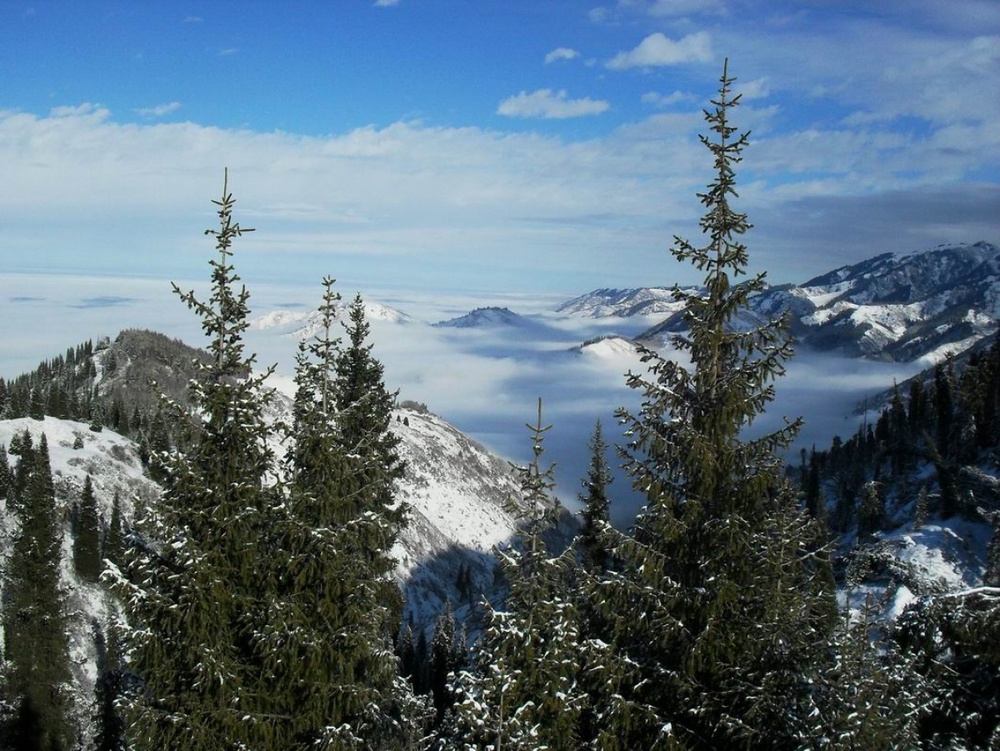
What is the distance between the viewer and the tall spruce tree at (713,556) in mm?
12438

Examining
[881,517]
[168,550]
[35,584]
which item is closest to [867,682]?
[168,550]

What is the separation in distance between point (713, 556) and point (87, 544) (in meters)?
92.9

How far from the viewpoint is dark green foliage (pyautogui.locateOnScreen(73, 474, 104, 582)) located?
8794 cm

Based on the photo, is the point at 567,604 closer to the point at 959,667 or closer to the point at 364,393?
the point at 959,667

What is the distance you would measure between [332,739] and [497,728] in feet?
9.49

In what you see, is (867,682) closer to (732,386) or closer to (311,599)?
(732,386)

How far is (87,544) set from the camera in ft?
290

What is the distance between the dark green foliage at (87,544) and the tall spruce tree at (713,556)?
293 feet

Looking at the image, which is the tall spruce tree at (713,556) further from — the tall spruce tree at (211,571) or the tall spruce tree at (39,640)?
the tall spruce tree at (39,640)

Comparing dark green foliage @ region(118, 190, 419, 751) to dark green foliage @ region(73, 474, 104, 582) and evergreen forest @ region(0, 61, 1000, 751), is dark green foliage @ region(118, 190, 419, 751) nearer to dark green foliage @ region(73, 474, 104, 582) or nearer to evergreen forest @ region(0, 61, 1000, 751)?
evergreen forest @ region(0, 61, 1000, 751)

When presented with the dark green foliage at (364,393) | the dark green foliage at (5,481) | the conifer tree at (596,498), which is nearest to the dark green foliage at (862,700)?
the dark green foliage at (364,393)

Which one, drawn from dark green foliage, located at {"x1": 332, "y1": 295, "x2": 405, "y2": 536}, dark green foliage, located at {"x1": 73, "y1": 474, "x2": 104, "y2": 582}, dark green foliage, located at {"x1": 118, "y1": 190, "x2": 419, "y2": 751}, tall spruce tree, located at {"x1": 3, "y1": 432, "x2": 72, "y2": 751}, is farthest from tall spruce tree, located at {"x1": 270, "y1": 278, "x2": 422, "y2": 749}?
dark green foliage, located at {"x1": 73, "y1": 474, "x2": 104, "y2": 582}

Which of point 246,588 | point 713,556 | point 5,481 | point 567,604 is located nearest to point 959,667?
point 713,556

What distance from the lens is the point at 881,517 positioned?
104375 mm
